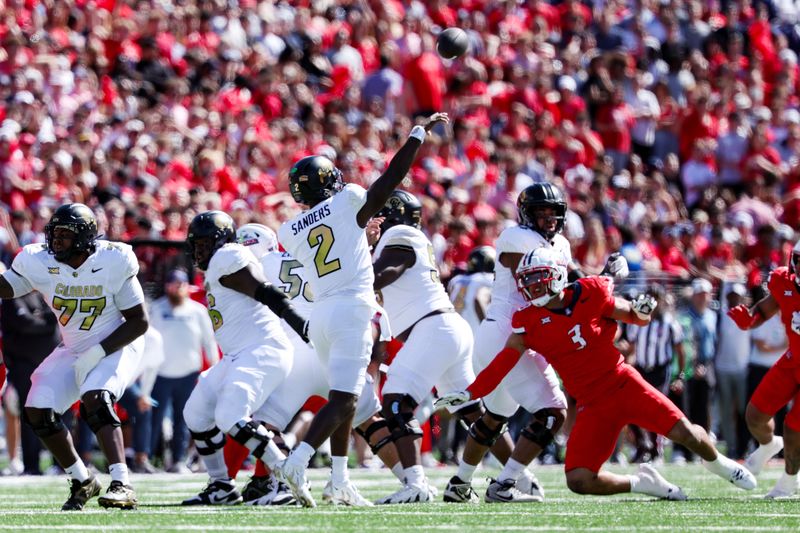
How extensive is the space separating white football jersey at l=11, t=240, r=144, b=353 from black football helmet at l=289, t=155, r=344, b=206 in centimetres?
100

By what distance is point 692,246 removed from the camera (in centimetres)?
1569

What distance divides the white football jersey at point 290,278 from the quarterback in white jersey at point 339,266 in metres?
1.14

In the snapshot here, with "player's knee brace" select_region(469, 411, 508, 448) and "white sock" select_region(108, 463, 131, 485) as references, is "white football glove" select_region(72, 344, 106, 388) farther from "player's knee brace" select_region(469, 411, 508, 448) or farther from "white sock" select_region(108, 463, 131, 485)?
"player's knee brace" select_region(469, 411, 508, 448)

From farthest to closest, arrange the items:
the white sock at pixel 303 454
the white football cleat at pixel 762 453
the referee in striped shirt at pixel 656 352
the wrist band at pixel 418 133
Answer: the referee in striped shirt at pixel 656 352 < the white football cleat at pixel 762 453 < the wrist band at pixel 418 133 < the white sock at pixel 303 454

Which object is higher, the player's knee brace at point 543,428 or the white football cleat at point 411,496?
the player's knee brace at point 543,428

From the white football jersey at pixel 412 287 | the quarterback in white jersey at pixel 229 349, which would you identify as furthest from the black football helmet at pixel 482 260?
the quarterback in white jersey at pixel 229 349

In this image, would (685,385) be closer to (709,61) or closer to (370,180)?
(370,180)

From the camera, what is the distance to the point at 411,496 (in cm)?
789

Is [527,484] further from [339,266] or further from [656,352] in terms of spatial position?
[656,352]

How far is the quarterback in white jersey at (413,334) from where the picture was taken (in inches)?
316

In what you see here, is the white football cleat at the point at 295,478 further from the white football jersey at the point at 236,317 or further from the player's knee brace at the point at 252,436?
the white football jersey at the point at 236,317

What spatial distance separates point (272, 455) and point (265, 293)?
85 centimetres

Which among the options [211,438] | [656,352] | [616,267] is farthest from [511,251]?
[656,352]

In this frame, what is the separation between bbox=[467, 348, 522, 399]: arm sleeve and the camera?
7.53m
